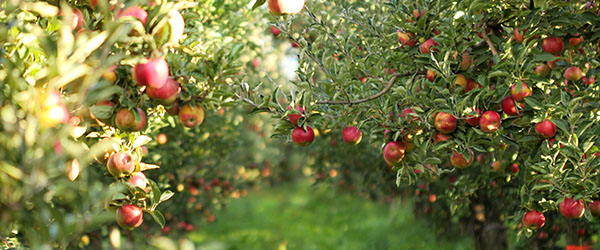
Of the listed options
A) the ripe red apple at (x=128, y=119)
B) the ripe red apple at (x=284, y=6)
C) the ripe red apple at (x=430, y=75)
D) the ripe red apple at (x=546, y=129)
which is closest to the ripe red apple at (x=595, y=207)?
the ripe red apple at (x=546, y=129)

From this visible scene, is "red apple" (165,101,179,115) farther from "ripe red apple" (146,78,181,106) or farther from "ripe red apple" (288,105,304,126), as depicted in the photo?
"ripe red apple" (288,105,304,126)

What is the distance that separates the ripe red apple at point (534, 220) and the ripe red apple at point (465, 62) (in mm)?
916

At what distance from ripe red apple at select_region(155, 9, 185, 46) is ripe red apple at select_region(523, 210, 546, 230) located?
219 centimetres

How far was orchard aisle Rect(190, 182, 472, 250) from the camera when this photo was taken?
769cm

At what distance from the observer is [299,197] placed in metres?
14.3

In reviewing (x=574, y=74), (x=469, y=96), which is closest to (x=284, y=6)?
(x=469, y=96)

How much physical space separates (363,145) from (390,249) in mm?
2362

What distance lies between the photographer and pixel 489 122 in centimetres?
243

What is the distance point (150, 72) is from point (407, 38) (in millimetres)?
1616

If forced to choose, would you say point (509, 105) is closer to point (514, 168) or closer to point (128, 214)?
point (514, 168)

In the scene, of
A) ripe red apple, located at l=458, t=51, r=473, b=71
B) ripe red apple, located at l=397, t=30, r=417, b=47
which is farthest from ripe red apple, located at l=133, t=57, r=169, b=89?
ripe red apple, located at l=458, t=51, r=473, b=71

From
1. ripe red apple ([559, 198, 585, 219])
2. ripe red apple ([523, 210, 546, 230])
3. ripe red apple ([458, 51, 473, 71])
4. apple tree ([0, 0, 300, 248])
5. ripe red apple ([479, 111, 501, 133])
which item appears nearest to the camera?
apple tree ([0, 0, 300, 248])

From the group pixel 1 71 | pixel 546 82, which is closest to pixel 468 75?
pixel 546 82

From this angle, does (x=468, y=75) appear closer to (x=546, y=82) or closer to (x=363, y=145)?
(x=546, y=82)
